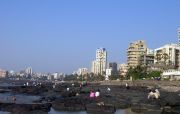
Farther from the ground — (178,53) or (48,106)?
(178,53)

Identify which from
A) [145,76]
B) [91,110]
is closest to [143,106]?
[91,110]

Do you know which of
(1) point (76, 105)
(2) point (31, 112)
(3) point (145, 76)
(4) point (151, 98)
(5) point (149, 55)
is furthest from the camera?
(5) point (149, 55)

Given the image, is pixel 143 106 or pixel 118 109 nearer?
pixel 143 106

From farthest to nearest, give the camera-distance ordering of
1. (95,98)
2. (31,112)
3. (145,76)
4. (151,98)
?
1. (145,76)
2. (95,98)
3. (151,98)
4. (31,112)

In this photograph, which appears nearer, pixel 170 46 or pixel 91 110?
pixel 91 110

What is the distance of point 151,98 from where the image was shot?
1689 inches

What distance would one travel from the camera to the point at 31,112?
3472 centimetres

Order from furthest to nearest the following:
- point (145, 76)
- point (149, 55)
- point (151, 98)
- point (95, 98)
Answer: point (149, 55), point (145, 76), point (95, 98), point (151, 98)

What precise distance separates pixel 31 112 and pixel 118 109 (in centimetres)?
991

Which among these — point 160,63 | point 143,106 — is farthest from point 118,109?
point 160,63

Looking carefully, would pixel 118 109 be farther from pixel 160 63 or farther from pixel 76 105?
pixel 160 63

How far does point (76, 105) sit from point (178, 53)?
6509 inches

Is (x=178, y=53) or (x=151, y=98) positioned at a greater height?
(x=178, y=53)

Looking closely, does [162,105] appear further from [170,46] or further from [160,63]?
[170,46]
